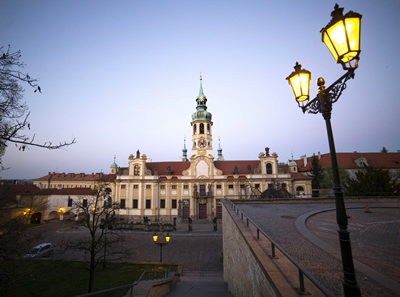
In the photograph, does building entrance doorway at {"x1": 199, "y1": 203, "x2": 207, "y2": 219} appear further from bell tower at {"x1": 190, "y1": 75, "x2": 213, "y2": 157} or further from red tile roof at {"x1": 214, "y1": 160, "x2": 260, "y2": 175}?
bell tower at {"x1": 190, "y1": 75, "x2": 213, "y2": 157}

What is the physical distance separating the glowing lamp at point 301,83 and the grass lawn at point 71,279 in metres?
13.7

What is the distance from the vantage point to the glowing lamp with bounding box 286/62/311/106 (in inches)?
181

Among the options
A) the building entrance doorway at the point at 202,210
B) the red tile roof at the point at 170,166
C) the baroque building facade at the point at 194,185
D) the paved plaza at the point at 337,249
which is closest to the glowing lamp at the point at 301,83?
the paved plaza at the point at 337,249

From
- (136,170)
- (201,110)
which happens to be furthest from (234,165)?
(136,170)

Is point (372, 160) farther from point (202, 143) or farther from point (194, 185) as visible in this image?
point (194, 185)

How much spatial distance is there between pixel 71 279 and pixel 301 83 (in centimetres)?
1913

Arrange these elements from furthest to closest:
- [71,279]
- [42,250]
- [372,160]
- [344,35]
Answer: [372,160], [42,250], [71,279], [344,35]

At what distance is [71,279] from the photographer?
14.8 m

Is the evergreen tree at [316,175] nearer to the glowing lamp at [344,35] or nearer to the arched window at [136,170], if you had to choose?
the arched window at [136,170]

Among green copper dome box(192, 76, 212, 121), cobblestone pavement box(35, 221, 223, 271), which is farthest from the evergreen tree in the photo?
Result: cobblestone pavement box(35, 221, 223, 271)

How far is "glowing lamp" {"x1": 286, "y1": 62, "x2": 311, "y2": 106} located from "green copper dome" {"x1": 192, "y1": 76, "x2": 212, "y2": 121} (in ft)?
152

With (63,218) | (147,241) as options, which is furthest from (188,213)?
(63,218)

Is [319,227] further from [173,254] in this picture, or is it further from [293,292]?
[173,254]

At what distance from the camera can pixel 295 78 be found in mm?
4699
